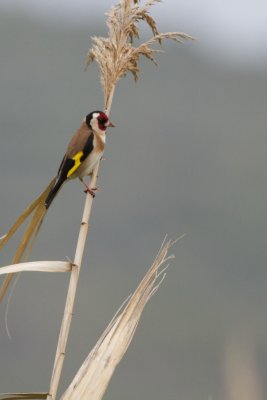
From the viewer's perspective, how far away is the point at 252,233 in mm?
94250

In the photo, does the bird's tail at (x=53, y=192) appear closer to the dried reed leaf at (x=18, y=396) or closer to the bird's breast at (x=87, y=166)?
the bird's breast at (x=87, y=166)

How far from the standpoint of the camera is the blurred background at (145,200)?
72.6 metres

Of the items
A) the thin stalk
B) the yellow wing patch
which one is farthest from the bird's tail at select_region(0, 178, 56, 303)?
the yellow wing patch

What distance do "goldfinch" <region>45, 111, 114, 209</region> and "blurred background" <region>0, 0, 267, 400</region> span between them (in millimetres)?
45391

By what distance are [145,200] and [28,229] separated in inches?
3626

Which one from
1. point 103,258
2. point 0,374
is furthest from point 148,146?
point 0,374

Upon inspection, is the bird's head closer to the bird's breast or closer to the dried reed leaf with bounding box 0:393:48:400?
the bird's breast

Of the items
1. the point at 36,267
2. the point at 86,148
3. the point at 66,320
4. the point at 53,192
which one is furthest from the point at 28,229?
the point at 86,148

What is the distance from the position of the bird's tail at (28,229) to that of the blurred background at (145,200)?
154ft

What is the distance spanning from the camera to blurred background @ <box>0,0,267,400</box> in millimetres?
72562

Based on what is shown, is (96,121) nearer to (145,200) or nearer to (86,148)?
(86,148)

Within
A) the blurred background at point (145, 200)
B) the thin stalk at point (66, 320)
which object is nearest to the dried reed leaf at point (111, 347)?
the thin stalk at point (66, 320)

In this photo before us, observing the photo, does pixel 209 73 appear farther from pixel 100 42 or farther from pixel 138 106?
pixel 100 42

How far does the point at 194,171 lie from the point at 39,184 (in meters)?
21.8
